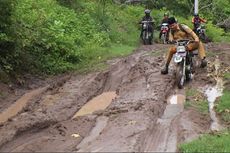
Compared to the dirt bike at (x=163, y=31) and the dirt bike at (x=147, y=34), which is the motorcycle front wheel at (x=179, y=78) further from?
the dirt bike at (x=147, y=34)

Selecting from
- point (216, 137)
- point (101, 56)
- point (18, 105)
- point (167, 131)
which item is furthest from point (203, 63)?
point (216, 137)

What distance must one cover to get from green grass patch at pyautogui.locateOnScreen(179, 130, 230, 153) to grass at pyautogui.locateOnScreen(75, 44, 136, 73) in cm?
763

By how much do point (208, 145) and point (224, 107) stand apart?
294 centimetres

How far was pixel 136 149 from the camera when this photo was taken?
8.12 metres

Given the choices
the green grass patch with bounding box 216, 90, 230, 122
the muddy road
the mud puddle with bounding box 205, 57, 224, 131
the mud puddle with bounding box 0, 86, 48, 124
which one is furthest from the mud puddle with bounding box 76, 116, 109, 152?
the green grass patch with bounding box 216, 90, 230, 122

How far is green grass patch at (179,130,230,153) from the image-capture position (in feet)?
25.9

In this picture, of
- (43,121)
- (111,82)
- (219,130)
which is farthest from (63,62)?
(219,130)

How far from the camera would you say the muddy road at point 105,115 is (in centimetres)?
871

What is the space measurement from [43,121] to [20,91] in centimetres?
353

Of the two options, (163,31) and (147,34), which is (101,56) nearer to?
(147,34)

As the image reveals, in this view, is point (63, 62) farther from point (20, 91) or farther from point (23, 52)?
point (20, 91)

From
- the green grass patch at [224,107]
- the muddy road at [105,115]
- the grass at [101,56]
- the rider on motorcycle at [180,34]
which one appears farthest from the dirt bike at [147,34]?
the green grass patch at [224,107]

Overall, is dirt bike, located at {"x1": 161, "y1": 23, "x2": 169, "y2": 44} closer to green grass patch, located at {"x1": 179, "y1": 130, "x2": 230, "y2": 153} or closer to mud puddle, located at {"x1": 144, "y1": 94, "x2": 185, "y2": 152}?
mud puddle, located at {"x1": 144, "y1": 94, "x2": 185, "y2": 152}

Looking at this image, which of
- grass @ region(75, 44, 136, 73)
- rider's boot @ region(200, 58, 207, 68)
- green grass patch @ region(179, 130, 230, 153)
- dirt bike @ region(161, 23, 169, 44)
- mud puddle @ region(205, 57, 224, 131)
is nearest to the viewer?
green grass patch @ region(179, 130, 230, 153)
